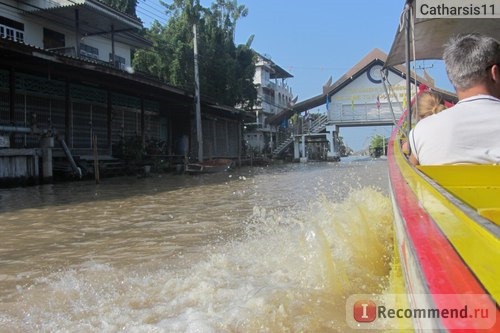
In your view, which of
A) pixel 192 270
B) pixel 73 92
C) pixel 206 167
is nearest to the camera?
pixel 192 270

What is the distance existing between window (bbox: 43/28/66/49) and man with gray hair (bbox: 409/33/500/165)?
16723 millimetres

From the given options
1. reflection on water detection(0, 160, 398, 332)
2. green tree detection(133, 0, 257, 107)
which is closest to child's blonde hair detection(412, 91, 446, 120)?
reflection on water detection(0, 160, 398, 332)

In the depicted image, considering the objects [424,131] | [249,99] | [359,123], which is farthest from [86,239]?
[359,123]

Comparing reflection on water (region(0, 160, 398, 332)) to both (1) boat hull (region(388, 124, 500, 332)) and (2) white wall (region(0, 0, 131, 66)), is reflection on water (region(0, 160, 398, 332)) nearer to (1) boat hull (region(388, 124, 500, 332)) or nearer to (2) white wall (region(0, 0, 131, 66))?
(1) boat hull (region(388, 124, 500, 332))

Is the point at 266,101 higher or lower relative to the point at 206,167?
higher

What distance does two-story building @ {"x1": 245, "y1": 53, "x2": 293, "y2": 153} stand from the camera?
39812 millimetres

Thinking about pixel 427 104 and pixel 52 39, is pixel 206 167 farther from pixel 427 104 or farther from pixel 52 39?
pixel 427 104

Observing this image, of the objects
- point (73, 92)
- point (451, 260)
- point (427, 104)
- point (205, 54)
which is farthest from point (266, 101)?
point (451, 260)

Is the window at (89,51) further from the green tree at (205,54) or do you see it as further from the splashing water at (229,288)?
the splashing water at (229,288)

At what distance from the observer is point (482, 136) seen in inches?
85.4

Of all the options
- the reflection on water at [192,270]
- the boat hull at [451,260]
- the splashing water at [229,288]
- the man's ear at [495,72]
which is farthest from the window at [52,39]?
the boat hull at [451,260]

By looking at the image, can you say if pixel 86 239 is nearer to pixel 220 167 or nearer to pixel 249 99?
pixel 220 167

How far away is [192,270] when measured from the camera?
3588 mm

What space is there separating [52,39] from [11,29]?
1.95 metres
